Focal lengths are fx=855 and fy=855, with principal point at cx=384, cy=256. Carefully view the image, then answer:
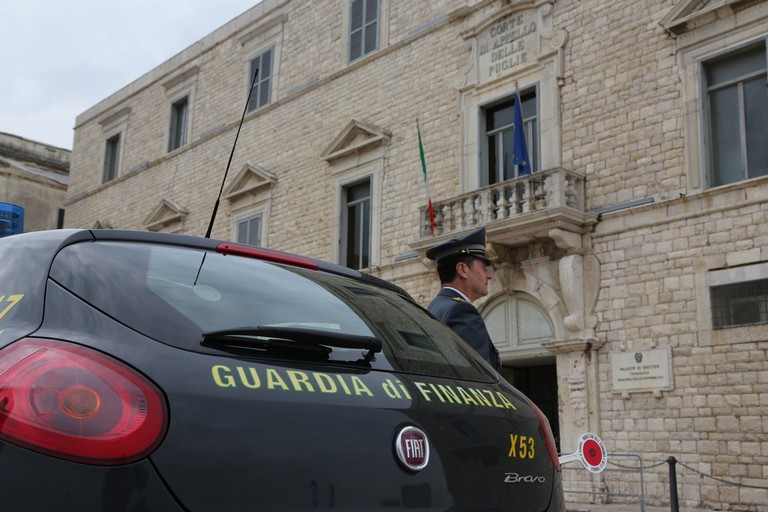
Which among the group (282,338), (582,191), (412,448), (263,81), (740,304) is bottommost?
(412,448)

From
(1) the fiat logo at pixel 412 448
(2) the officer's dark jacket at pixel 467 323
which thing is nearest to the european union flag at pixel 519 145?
(2) the officer's dark jacket at pixel 467 323

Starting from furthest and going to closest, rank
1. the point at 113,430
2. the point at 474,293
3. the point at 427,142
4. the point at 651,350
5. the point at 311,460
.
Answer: the point at 427,142
the point at 651,350
the point at 474,293
the point at 311,460
the point at 113,430

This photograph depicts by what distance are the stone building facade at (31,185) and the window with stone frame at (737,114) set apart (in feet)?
75.6

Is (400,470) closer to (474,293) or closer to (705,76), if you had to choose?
(474,293)

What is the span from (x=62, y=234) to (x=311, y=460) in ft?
3.02

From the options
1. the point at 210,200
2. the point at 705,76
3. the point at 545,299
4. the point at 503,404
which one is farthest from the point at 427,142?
the point at 503,404

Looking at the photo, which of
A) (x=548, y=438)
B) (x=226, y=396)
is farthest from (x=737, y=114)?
(x=226, y=396)

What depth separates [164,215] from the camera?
2367cm

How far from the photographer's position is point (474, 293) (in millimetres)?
4855

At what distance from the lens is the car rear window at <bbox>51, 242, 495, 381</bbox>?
190 cm

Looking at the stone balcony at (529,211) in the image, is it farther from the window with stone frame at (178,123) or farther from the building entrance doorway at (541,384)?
the window with stone frame at (178,123)

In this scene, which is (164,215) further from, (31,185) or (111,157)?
(31,185)

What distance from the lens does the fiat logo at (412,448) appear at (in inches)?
75.1

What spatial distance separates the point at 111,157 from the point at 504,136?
16.2m
